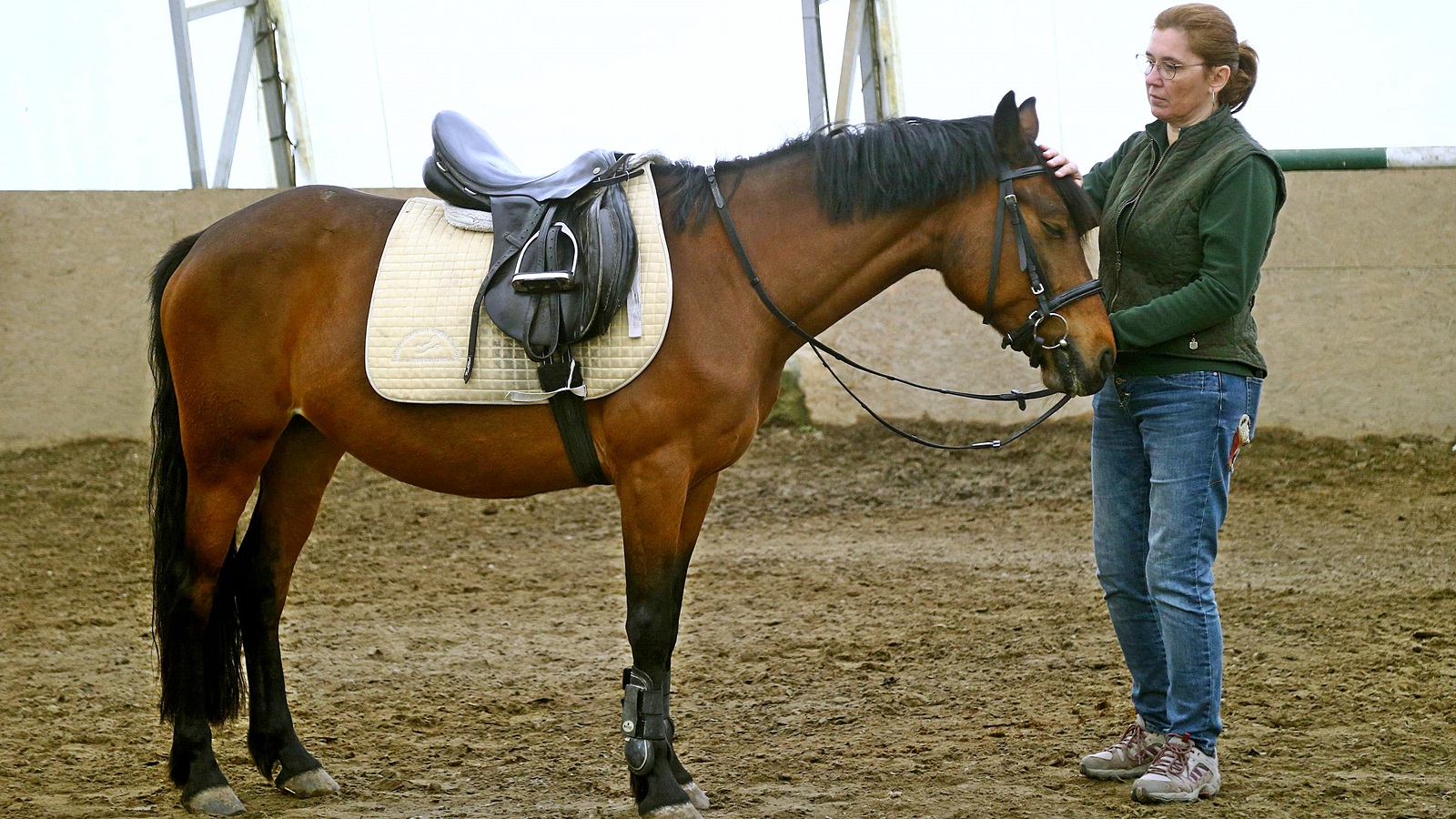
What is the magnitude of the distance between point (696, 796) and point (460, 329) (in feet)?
4.18

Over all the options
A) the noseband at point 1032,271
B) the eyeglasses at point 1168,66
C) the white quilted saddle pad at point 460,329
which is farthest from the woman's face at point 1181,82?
the white quilted saddle pad at point 460,329

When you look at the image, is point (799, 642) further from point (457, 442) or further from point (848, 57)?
point (848, 57)

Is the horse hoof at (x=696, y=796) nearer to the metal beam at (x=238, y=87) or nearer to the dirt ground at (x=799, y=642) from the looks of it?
the dirt ground at (x=799, y=642)

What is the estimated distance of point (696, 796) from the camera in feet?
9.31

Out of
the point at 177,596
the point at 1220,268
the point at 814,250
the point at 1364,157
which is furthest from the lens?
the point at 1364,157

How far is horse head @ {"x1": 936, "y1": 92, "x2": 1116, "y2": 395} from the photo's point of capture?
265cm

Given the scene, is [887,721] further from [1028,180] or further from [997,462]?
[997,462]

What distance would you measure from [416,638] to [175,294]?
1870 millimetres

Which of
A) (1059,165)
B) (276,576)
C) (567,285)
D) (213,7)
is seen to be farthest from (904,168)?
(213,7)

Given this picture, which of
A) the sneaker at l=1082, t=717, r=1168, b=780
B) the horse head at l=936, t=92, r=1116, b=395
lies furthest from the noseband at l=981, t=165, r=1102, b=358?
the sneaker at l=1082, t=717, r=1168, b=780

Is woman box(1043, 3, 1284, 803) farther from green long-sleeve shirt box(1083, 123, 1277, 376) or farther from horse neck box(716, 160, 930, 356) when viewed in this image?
horse neck box(716, 160, 930, 356)

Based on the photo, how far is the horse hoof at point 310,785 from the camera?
3.02m

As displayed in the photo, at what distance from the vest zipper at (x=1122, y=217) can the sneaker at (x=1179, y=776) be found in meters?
1.07

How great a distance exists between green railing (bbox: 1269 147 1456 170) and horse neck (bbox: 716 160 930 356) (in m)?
4.86
